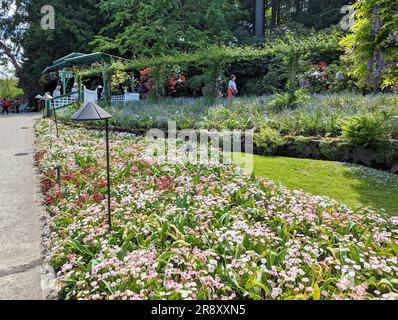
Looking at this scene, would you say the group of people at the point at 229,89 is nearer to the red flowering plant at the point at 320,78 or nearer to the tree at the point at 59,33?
the red flowering plant at the point at 320,78

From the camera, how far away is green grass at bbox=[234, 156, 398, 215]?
15.8 ft

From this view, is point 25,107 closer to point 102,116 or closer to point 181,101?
point 181,101

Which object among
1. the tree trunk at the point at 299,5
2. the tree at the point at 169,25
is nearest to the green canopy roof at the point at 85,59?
the tree at the point at 169,25

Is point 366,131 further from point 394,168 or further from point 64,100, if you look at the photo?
point 64,100

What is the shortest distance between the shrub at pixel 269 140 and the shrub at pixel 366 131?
1.35m

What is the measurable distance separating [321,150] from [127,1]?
19.2 m

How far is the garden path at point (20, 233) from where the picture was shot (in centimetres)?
312

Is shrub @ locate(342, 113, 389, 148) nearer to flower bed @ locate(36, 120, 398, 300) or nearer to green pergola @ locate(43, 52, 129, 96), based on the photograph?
flower bed @ locate(36, 120, 398, 300)

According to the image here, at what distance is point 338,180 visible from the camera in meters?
5.61

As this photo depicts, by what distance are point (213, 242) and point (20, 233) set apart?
2.44 meters

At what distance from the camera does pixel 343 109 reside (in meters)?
8.84

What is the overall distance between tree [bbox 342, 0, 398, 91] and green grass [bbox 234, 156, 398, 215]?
80.1 inches

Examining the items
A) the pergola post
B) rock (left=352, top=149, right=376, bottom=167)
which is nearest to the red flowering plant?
rock (left=352, top=149, right=376, bottom=167)

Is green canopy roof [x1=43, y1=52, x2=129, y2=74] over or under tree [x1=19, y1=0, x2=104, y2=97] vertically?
under
